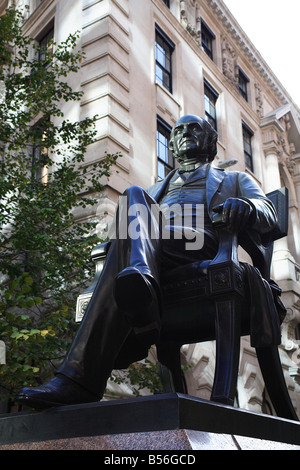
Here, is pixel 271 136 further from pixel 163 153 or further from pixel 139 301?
pixel 139 301

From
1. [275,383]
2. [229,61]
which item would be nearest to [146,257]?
[275,383]

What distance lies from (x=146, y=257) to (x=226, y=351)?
0.71 meters

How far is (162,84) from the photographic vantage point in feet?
55.8

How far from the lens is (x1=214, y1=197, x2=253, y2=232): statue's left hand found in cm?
337

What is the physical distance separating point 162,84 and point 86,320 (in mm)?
14980

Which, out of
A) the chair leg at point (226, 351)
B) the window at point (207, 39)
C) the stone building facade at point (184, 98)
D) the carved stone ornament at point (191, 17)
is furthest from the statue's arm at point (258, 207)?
the window at point (207, 39)

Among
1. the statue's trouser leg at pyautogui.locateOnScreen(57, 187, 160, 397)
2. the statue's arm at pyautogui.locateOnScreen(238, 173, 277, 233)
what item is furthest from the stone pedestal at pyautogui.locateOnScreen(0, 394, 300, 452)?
the statue's arm at pyautogui.locateOnScreen(238, 173, 277, 233)

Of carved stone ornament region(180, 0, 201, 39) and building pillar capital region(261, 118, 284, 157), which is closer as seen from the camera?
carved stone ornament region(180, 0, 201, 39)

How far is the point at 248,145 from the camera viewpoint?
2292cm

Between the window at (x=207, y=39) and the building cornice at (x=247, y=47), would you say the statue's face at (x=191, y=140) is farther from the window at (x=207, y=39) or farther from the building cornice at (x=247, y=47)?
the building cornice at (x=247, y=47)

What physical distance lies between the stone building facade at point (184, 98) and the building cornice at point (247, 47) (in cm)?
5

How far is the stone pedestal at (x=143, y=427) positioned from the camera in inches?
82.7

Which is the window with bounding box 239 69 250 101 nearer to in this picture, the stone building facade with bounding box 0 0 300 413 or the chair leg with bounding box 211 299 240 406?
the stone building facade with bounding box 0 0 300 413

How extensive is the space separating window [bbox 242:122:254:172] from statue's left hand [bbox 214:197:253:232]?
19.1 m
